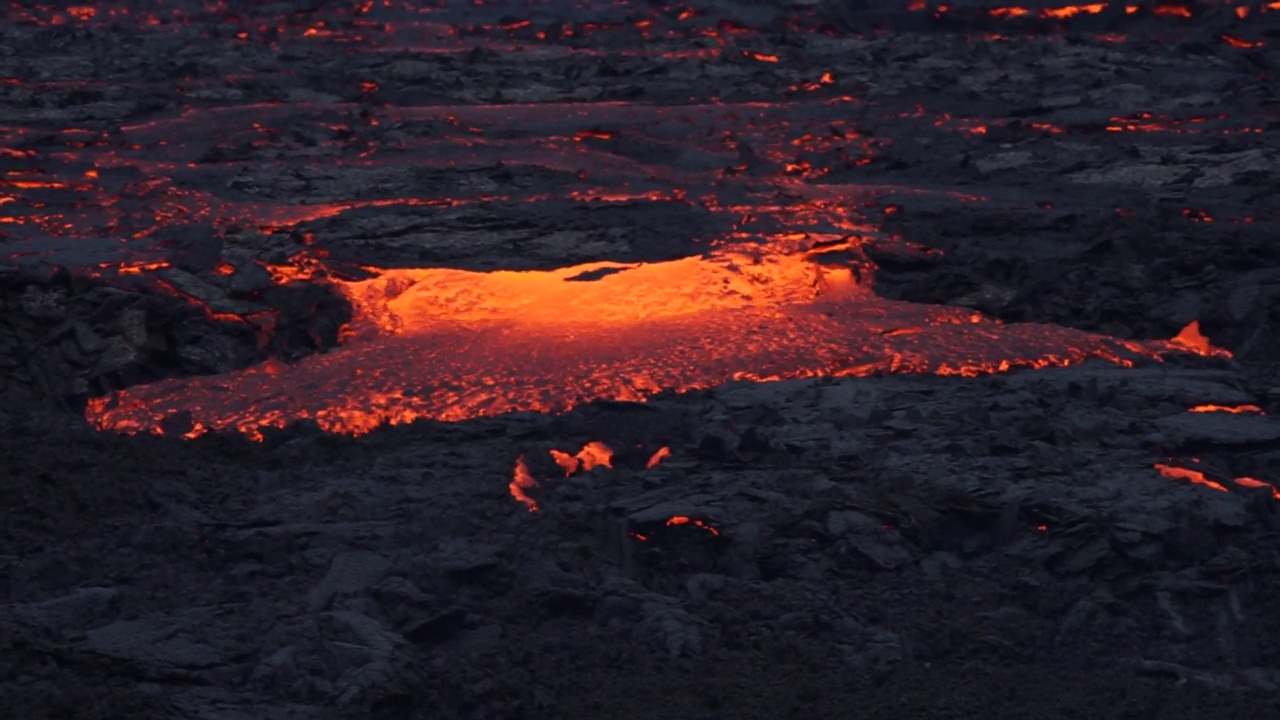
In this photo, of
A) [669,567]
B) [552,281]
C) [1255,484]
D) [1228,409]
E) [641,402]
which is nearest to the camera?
[669,567]

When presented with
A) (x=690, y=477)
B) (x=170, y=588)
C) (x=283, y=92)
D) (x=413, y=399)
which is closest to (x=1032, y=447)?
(x=690, y=477)

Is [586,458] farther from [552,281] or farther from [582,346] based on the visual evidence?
[552,281]

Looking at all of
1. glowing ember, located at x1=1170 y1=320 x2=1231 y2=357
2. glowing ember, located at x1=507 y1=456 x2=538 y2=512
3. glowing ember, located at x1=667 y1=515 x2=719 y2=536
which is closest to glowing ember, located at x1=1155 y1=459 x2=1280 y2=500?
glowing ember, located at x1=1170 y1=320 x2=1231 y2=357

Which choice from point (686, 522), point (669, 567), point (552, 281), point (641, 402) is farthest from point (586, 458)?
point (552, 281)

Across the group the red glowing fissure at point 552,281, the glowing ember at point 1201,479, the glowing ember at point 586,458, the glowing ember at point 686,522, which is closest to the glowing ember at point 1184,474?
the glowing ember at point 1201,479

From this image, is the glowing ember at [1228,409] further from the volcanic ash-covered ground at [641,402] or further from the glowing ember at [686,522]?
the glowing ember at [686,522]

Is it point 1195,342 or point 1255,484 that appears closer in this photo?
point 1255,484

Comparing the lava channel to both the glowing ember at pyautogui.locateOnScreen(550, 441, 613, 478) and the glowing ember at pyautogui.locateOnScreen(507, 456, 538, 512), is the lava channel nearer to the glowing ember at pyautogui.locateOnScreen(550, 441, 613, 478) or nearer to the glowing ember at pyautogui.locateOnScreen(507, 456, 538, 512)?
the glowing ember at pyautogui.locateOnScreen(550, 441, 613, 478)

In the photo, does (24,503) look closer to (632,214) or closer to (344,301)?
(344,301)
